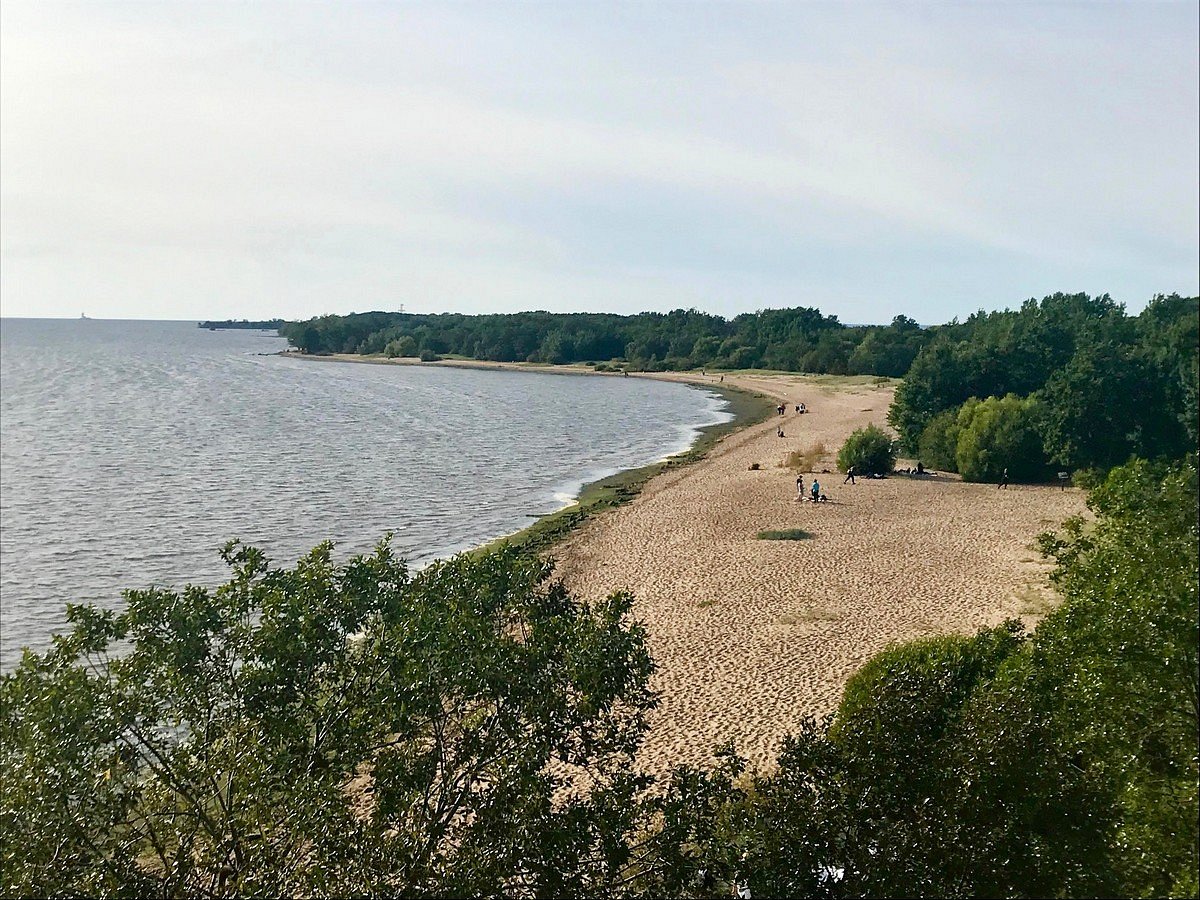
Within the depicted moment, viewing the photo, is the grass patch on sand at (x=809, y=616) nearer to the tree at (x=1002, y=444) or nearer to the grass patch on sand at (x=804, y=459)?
the tree at (x=1002, y=444)

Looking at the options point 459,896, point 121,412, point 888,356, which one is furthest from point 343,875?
point 888,356

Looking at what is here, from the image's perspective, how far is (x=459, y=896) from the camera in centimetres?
793

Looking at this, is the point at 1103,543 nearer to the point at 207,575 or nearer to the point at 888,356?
the point at 207,575

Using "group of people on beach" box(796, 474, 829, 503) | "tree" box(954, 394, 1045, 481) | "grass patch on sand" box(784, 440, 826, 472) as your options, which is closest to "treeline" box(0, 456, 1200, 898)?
"group of people on beach" box(796, 474, 829, 503)

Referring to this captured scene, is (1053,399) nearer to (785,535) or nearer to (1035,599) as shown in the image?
(785,535)

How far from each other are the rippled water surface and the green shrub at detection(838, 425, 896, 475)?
14615mm

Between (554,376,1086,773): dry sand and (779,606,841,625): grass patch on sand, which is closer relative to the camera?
(554,376,1086,773): dry sand

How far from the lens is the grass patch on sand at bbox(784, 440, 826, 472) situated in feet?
190

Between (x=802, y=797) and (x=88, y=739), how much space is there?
22.2 feet

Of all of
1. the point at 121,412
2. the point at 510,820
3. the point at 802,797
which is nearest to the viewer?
the point at 510,820

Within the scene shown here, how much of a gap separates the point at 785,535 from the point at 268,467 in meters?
36.0

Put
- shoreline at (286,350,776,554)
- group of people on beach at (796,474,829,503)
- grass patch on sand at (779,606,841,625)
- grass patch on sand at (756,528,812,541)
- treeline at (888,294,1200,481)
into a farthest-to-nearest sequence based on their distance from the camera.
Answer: treeline at (888,294,1200,481), group of people on beach at (796,474,829,503), shoreline at (286,350,776,554), grass patch on sand at (756,528,812,541), grass patch on sand at (779,606,841,625)

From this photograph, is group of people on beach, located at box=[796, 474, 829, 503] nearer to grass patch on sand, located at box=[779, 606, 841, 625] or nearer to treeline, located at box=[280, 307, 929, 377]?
grass patch on sand, located at box=[779, 606, 841, 625]

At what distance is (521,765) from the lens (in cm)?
902
